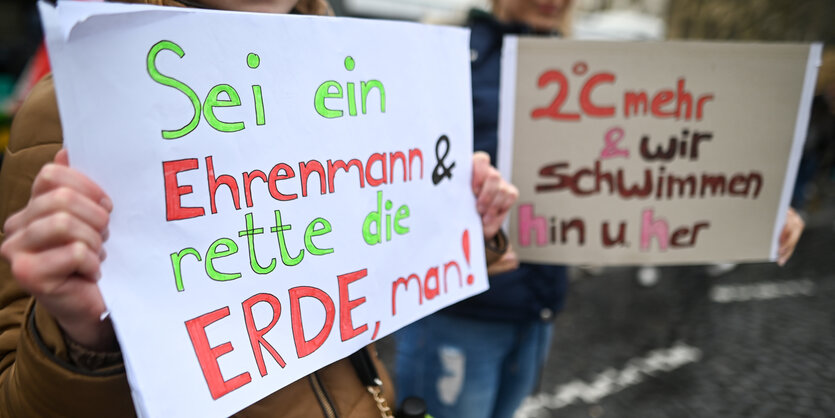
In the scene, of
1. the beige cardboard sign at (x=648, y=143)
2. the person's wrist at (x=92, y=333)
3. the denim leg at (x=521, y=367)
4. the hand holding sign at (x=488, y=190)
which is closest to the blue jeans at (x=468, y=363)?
the denim leg at (x=521, y=367)

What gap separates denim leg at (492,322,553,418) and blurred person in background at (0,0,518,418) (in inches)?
28.1

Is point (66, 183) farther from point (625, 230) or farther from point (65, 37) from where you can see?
point (625, 230)

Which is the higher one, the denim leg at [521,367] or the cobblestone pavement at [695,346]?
the denim leg at [521,367]

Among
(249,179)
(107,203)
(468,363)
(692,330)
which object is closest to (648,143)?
(468,363)

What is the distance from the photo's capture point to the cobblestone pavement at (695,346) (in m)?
2.21

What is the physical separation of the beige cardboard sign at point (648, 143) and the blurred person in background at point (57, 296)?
63 cm

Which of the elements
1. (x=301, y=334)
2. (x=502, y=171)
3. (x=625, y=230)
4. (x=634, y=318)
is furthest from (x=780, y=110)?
(x=634, y=318)

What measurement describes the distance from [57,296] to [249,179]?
Result: 23 centimetres

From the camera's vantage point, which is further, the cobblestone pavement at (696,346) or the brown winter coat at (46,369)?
the cobblestone pavement at (696,346)

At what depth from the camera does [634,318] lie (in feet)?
9.97

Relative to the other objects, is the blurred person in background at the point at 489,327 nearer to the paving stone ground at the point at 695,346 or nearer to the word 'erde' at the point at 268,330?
the word 'erde' at the point at 268,330

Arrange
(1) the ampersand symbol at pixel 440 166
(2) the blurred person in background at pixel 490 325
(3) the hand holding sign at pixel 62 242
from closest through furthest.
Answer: (3) the hand holding sign at pixel 62 242 → (1) the ampersand symbol at pixel 440 166 → (2) the blurred person in background at pixel 490 325

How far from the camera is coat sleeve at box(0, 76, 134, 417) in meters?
0.52

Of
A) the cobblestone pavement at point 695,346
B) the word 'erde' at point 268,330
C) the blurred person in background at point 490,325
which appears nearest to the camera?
the word 'erde' at point 268,330
